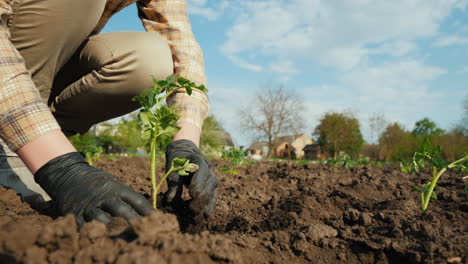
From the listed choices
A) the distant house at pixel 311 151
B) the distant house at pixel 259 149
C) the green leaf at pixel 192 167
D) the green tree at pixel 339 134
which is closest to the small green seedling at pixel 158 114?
the green leaf at pixel 192 167

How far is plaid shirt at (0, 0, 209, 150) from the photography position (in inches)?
57.3

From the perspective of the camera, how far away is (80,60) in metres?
2.80

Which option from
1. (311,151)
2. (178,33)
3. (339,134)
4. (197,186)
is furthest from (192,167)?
(311,151)

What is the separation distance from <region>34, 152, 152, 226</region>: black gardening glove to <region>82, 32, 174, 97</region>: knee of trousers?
125 cm

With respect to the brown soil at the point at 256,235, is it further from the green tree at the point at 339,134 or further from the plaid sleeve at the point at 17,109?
the green tree at the point at 339,134

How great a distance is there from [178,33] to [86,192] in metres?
1.79

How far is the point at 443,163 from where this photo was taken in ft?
6.17

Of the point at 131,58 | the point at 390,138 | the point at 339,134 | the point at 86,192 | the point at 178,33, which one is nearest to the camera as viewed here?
the point at 86,192

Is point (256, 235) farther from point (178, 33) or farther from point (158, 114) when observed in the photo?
point (178, 33)

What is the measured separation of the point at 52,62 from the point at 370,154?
1520 inches

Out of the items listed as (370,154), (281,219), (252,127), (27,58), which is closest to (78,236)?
(281,219)

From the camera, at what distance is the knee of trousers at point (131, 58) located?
8.34 feet

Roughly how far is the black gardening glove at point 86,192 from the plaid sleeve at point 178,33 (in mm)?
1157

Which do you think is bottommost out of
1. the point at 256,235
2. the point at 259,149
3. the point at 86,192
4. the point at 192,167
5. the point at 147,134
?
the point at 256,235
